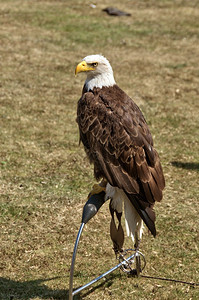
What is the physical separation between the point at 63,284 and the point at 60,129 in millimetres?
5262

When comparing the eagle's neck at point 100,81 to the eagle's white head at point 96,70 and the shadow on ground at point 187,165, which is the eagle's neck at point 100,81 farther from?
the shadow on ground at point 187,165

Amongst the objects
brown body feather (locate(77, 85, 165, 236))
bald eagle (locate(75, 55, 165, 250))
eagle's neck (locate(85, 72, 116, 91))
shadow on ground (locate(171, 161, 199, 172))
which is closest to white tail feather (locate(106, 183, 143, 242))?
bald eagle (locate(75, 55, 165, 250))

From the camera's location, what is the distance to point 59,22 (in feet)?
64.3

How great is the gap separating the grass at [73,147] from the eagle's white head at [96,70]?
2.52 m

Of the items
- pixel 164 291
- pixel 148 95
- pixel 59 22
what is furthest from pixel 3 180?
pixel 59 22

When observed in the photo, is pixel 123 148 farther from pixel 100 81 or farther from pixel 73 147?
pixel 73 147

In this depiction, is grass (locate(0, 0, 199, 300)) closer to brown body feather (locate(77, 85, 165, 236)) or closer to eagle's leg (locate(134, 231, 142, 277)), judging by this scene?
eagle's leg (locate(134, 231, 142, 277))

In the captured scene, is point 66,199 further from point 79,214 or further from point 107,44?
point 107,44

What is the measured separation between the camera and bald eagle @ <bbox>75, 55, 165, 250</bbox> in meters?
5.16

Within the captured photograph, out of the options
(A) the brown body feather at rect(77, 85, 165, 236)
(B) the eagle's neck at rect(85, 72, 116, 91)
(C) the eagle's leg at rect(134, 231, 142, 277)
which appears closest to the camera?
(A) the brown body feather at rect(77, 85, 165, 236)

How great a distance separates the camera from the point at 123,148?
5277mm

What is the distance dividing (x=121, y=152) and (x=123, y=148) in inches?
2.1

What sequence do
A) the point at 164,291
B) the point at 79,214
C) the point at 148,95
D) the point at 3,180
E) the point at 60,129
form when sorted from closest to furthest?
the point at 164,291 → the point at 79,214 → the point at 3,180 → the point at 60,129 → the point at 148,95

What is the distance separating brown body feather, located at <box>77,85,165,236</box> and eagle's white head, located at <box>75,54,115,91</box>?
0.70 feet
